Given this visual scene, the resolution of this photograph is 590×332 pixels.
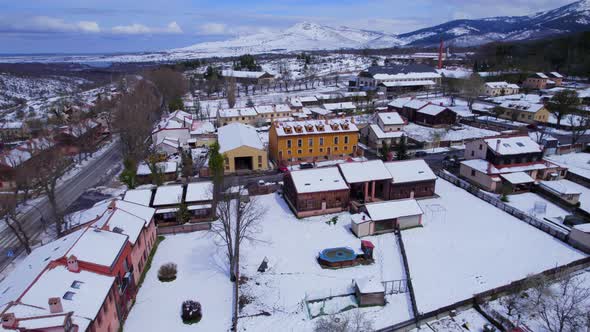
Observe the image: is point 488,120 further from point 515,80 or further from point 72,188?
point 72,188

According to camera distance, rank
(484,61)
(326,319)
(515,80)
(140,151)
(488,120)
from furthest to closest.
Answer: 1. (484,61)
2. (515,80)
3. (488,120)
4. (140,151)
5. (326,319)

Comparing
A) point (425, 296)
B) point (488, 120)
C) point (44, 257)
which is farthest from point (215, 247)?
point (488, 120)

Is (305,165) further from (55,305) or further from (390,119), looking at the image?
(55,305)

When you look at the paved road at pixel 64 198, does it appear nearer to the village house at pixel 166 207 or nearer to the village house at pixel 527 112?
the village house at pixel 166 207

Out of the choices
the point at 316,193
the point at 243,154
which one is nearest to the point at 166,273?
the point at 316,193

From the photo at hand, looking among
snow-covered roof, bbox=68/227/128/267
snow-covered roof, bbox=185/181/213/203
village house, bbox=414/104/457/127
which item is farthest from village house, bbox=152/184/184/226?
village house, bbox=414/104/457/127

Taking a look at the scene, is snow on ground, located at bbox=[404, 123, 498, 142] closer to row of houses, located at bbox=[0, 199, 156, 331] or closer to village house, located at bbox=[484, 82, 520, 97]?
village house, located at bbox=[484, 82, 520, 97]
